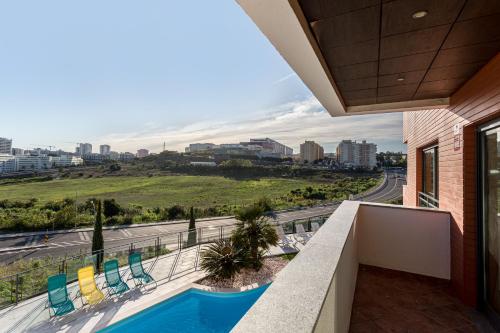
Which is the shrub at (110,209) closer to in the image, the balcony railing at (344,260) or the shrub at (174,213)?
the shrub at (174,213)

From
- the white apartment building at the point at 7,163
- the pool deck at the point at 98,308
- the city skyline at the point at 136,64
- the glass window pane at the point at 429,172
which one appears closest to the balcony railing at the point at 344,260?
the glass window pane at the point at 429,172

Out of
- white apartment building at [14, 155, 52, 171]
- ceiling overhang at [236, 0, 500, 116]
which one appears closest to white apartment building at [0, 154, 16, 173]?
white apartment building at [14, 155, 52, 171]

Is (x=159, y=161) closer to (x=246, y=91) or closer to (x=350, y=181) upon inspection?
(x=350, y=181)

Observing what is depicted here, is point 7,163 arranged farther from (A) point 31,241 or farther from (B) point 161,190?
(A) point 31,241

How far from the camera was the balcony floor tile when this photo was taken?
2734 mm

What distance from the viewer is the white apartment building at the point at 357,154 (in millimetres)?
58156

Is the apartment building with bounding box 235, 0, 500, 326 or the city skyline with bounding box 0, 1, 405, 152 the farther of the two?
the city skyline with bounding box 0, 1, 405, 152

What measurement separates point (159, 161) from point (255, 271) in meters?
54.3

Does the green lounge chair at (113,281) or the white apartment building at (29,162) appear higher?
the white apartment building at (29,162)

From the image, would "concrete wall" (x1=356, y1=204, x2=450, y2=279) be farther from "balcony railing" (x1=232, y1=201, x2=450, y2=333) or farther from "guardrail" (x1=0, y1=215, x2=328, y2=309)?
"guardrail" (x1=0, y1=215, x2=328, y2=309)

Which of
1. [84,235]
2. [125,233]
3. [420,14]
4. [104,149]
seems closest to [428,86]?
[420,14]

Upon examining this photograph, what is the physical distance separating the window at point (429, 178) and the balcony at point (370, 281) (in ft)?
3.34

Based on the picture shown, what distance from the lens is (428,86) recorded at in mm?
3137

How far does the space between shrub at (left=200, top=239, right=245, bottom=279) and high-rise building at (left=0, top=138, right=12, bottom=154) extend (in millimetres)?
125332
